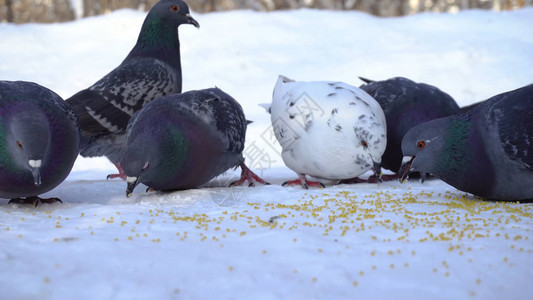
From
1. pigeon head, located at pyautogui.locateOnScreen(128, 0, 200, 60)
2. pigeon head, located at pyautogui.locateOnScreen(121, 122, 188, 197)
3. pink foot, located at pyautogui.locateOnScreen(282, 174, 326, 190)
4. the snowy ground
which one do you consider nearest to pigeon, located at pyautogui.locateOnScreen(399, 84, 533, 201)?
the snowy ground

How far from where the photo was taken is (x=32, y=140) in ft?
11.8

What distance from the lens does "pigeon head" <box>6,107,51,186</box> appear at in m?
3.58

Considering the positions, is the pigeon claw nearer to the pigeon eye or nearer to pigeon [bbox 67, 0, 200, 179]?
the pigeon eye

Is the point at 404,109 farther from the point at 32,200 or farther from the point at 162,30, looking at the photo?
the point at 32,200

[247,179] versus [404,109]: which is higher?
[404,109]

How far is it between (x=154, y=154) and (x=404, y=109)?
224cm

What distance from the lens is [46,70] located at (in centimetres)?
888

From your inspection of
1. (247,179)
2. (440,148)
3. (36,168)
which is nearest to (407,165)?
(440,148)

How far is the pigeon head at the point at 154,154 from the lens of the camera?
3852 millimetres

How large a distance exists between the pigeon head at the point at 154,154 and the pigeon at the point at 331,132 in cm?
105

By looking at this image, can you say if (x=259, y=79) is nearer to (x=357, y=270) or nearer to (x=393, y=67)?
(x=393, y=67)

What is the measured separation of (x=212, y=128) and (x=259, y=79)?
4664mm

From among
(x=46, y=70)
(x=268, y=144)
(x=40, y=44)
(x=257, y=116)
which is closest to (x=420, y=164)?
(x=268, y=144)

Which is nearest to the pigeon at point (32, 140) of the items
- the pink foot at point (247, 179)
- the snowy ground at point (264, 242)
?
the snowy ground at point (264, 242)
